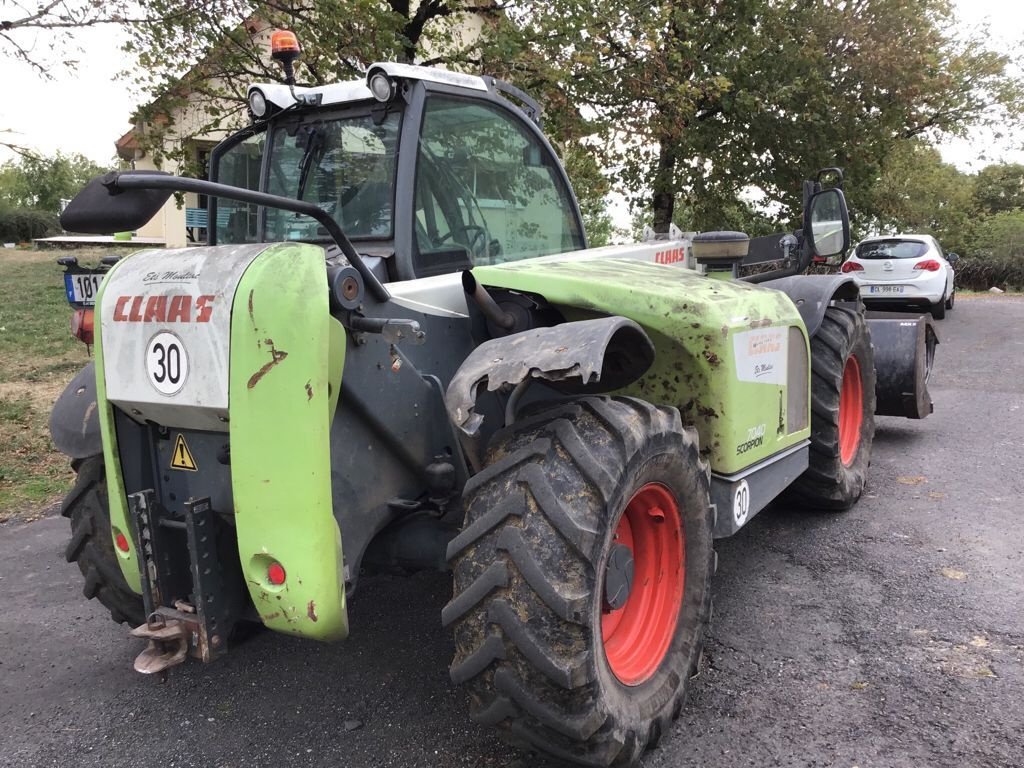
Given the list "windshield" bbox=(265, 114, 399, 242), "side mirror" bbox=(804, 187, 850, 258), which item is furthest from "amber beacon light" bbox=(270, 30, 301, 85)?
"side mirror" bbox=(804, 187, 850, 258)

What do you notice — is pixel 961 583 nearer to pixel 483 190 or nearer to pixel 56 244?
pixel 483 190

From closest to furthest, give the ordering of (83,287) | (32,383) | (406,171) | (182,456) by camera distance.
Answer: (182,456) → (406,171) → (83,287) → (32,383)

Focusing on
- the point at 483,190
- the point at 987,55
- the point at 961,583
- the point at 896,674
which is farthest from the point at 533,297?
the point at 987,55

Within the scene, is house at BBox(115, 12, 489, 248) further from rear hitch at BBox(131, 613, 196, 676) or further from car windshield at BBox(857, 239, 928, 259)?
car windshield at BBox(857, 239, 928, 259)

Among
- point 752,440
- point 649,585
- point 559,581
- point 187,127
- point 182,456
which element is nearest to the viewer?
point 559,581

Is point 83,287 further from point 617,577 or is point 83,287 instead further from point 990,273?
point 990,273

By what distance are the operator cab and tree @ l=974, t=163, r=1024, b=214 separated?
44632 millimetres

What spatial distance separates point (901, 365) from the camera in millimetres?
6148

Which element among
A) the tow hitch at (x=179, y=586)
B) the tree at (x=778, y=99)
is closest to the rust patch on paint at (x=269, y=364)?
the tow hitch at (x=179, y=586)

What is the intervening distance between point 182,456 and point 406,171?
132 cm

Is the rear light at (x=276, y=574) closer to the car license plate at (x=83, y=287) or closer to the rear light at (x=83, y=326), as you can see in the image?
the rear light at (x=83, y=326)

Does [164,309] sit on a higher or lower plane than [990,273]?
higher


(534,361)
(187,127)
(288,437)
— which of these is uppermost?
(187,127)

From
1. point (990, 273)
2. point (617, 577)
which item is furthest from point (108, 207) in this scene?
point (990, 273)
